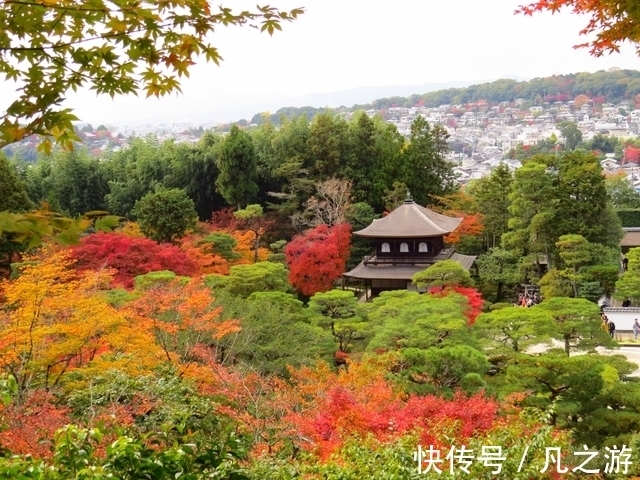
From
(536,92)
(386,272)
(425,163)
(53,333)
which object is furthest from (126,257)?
(536,92)

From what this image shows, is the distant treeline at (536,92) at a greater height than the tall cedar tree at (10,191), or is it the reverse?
the distant treeline at (536,92)

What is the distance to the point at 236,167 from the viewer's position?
24453mm

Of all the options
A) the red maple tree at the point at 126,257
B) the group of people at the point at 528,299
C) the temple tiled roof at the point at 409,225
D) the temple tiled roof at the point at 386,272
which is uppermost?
the red maple tree at the point at 126,257

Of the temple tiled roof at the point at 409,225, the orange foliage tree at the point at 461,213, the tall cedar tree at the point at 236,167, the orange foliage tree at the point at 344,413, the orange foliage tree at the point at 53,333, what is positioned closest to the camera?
the orange foliage tree at the point at 344,413

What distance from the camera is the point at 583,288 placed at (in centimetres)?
1786

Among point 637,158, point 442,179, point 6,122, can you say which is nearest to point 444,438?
point 6,122

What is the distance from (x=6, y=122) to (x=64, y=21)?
486 millimetres

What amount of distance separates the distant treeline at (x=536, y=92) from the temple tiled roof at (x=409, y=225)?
6090cm

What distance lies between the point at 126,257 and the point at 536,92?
99225mm

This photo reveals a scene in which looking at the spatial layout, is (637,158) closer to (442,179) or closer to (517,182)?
(442,179)

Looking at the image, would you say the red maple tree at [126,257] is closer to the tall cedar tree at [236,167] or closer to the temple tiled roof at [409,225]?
the temple tiled roof at [409,225]

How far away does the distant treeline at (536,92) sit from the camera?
9150cm

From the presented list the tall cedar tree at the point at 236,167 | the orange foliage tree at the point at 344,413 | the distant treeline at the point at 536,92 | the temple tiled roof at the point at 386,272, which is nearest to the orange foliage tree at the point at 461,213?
the temple tiled roof at the point at 386,272

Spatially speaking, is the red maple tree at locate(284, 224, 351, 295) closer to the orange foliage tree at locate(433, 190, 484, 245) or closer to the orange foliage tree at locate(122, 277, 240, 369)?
the orange foliage tree at locate(433, 190, 484, 245)
